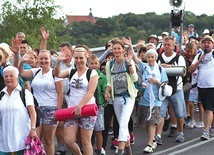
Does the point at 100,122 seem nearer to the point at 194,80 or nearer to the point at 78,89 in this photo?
the point at 78,89

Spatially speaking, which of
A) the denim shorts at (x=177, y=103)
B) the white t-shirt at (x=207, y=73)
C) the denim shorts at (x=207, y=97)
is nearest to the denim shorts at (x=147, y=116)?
the denim shorts at (x=177, y=103)

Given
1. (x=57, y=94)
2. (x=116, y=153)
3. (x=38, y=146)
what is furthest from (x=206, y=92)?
(x=38, y=146)

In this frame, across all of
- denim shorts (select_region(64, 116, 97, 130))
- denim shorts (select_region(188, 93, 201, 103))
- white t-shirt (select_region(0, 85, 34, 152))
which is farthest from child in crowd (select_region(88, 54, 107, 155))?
denim shorts (select_region(188, 93, 201, 103))

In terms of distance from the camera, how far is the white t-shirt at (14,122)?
309 inches

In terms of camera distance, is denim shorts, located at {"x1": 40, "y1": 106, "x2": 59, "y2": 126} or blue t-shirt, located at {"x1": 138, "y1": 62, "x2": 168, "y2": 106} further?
blue t-shirt, located at {"x1": 138, "y1": 62, "x2": 168, "y2": 106}

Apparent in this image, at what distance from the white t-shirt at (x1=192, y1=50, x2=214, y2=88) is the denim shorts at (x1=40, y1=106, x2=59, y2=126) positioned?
384 centimetres

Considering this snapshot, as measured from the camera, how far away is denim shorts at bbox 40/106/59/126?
9.10m

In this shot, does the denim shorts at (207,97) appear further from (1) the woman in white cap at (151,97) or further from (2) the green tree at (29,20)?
(2) the green tree at (29,20)

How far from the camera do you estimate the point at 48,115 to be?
9125mm

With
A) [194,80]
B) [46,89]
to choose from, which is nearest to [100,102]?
[46,89]

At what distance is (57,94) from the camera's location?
9164 mm

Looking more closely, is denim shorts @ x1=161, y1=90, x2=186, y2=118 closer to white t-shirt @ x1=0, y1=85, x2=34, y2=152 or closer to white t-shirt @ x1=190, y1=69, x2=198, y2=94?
white t-shirt @ x1=190, y1=69, x2=198, y2=94

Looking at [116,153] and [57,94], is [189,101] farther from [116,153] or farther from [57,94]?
[57,94]

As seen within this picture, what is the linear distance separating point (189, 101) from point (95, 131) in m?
3.76
